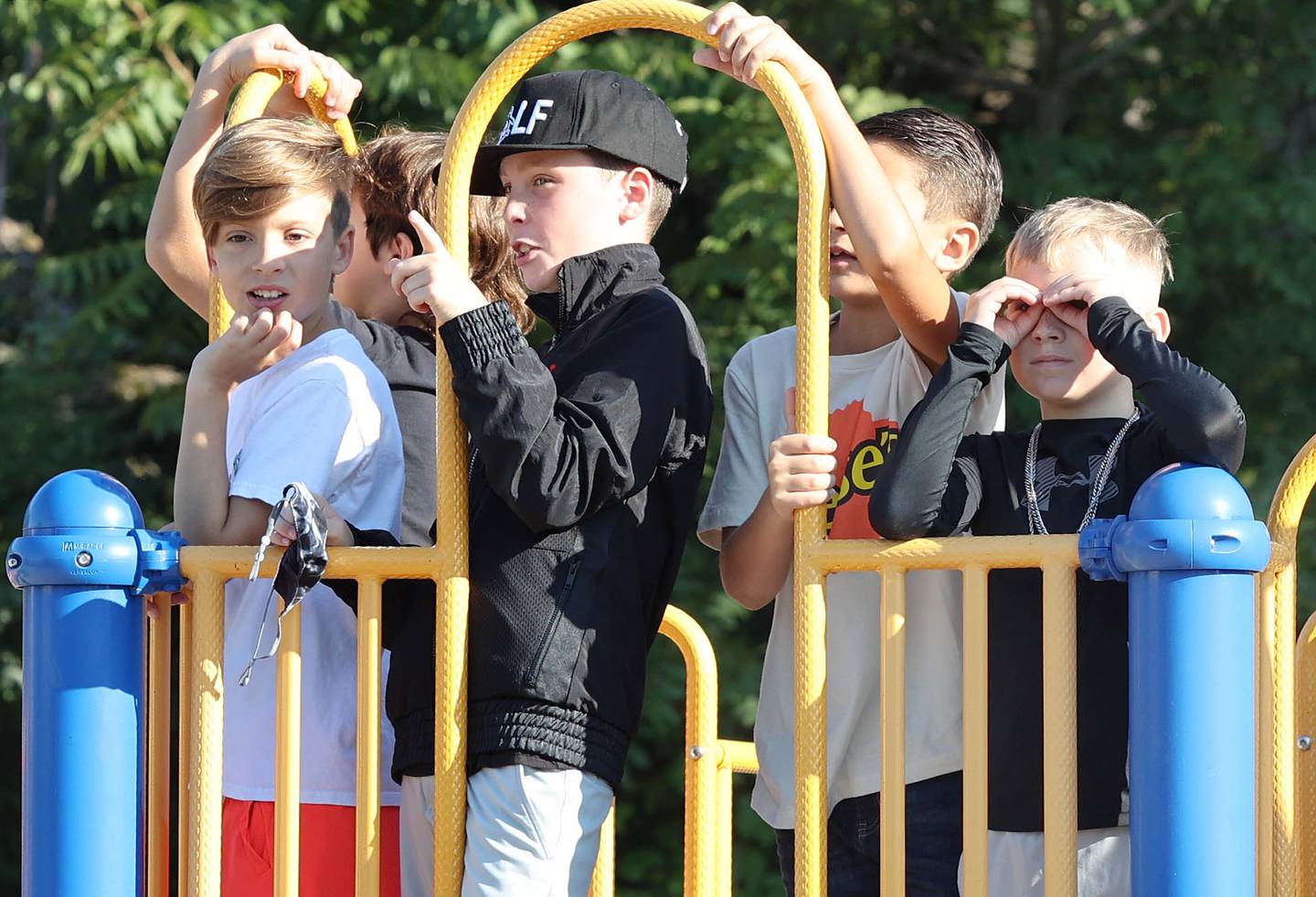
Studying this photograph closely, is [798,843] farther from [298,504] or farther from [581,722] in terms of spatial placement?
[298,504]

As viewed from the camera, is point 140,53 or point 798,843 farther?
point 140,53

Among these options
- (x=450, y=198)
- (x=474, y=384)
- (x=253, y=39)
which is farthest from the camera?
(x=253, y=39)

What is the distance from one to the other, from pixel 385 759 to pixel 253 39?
50.9 inches

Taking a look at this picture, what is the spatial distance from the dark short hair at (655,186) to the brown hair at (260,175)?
1.54 ft

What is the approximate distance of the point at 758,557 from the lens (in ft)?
9.30

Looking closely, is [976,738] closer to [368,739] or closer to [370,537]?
[368,739]

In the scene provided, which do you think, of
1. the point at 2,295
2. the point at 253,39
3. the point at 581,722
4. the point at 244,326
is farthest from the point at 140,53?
the point at 581,722

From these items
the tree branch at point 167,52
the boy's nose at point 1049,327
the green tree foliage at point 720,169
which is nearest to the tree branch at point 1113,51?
the green tree foliage at point 720,169

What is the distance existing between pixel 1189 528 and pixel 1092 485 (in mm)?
379

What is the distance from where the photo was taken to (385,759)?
2.86 meters

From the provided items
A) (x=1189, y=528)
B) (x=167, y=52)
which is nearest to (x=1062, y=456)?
(x=1189, y=528)

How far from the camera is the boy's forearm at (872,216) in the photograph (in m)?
2.69

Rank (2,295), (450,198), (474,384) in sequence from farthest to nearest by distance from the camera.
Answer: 1. (2,295)
2. (450,198)
3. (474,384)

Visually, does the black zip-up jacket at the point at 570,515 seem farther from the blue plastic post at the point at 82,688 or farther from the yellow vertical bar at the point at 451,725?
the blue plastic post at the point at 82,688
